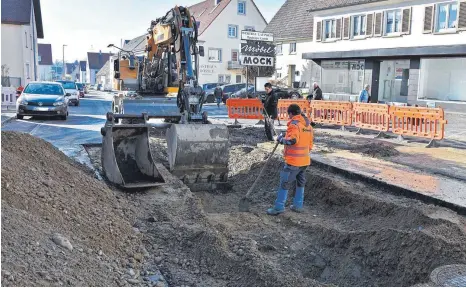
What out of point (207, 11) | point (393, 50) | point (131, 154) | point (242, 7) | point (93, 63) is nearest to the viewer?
point (131, 154)

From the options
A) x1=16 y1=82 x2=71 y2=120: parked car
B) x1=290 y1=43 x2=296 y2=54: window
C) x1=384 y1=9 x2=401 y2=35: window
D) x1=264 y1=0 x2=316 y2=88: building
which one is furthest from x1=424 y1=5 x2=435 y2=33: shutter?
x1=16 y1=82 x2=71 y2=120: parked car

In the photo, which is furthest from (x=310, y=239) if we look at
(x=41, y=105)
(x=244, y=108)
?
(x=41, y=105)

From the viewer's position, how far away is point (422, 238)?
18.8 feet

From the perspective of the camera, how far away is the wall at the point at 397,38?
24.8 m

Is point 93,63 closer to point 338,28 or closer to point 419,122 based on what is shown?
point 338,28

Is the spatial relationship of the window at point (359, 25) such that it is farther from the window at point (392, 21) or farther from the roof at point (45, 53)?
the roof at point (45, 53)

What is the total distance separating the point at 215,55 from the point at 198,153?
150 ft

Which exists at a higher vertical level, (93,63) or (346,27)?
(93,63)

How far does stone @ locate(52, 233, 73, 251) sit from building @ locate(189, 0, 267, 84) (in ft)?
159

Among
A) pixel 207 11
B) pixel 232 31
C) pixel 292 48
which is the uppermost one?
pixel 207 11

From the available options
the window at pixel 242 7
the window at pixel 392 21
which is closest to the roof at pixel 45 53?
the window at pixel 242 7

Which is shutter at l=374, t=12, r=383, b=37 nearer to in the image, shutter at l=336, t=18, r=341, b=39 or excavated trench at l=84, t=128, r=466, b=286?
shutter at l=336, t=18, r=341, b=39

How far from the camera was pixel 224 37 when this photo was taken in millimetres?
53500

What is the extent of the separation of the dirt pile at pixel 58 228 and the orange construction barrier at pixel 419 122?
933 centimetres
